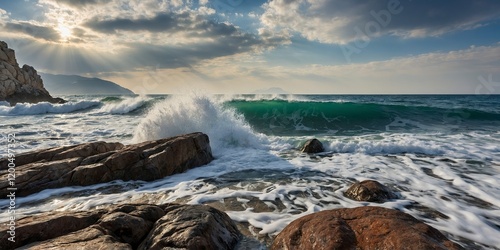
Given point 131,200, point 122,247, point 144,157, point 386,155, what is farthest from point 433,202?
point 144,157

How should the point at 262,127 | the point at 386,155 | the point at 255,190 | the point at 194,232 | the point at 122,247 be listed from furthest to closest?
the point at 262,127 < the point at 386,155 < the point at 255,190 < the point at 194,232 < the point at 122,247

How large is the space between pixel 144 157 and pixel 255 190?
325cm

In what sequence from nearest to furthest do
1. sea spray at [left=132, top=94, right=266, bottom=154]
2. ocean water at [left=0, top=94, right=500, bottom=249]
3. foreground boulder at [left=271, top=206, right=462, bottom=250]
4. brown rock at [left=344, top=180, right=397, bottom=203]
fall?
foreground boulder at [left=271, top=206, right=462, bottom=250]
ocean water at [left=0, top=94, right=500, bottom=249]
brown rock at [left=344, top=180, right=397, bottom=203]
sea spray at [left=132, top=94, right=266, bottom=154]

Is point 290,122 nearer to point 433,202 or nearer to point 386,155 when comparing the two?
point 386,155

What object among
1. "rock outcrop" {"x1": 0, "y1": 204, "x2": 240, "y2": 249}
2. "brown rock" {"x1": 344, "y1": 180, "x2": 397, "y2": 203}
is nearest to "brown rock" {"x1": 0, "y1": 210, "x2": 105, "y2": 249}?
"rock outcrop" {"x1": 0, "y1": 204, "x2": 240, "y2": 249}

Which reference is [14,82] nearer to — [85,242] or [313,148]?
[313,148]

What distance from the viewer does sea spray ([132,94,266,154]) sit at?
10781mm

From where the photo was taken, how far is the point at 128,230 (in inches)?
115

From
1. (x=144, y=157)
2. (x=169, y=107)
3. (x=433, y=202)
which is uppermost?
(x=169, y=107)

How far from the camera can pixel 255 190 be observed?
5652mm

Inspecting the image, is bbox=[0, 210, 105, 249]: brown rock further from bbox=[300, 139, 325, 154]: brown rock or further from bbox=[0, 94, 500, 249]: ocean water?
bbox=[300, 139, 325, 154]: brown rock

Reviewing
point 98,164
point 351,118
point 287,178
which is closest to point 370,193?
point 287,178

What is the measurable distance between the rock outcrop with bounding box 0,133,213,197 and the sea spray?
8.60ft

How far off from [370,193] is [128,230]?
431cm
